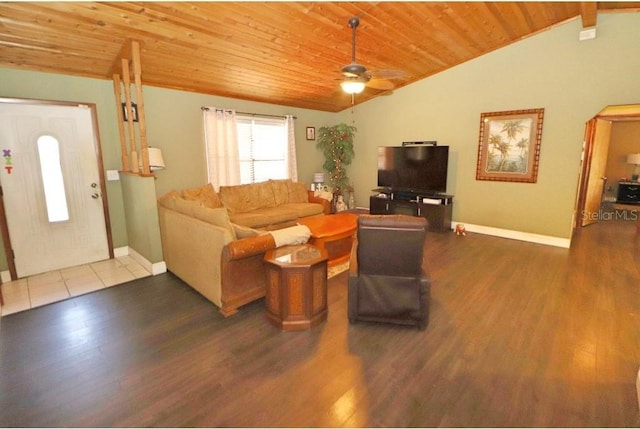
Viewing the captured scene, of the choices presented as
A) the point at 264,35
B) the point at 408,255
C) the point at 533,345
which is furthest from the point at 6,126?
the point at 533,345

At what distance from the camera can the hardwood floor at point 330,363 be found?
1.79 metres

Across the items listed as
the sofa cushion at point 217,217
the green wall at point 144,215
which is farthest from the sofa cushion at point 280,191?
the sofa cushion at point 217,217

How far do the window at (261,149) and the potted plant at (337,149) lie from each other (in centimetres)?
110

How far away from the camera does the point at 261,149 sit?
6094 mm

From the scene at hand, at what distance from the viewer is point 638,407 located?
1.81 metres

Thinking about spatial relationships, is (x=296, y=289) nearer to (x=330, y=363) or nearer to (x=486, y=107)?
(x=330, y=363)

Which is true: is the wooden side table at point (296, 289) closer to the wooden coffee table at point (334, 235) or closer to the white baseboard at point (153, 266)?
the wooden coffee table at point (334, 235)

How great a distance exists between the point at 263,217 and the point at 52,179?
2.70m

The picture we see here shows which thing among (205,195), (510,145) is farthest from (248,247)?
(510,145)

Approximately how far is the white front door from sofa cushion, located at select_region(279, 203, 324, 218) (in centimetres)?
277

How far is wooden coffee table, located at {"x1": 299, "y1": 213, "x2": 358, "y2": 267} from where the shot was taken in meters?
3.72

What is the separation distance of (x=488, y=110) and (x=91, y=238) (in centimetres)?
655

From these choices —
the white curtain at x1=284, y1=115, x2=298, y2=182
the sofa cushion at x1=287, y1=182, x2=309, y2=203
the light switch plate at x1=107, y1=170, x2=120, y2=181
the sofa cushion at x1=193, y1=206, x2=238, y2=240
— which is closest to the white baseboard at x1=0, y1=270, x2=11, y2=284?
the light switch plate at x1=107, y1=170, x2=120, y2=181

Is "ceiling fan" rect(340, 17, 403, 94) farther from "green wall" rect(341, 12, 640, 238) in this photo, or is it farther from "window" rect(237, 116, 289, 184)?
"window" rect(237, 116, 289, 184)
